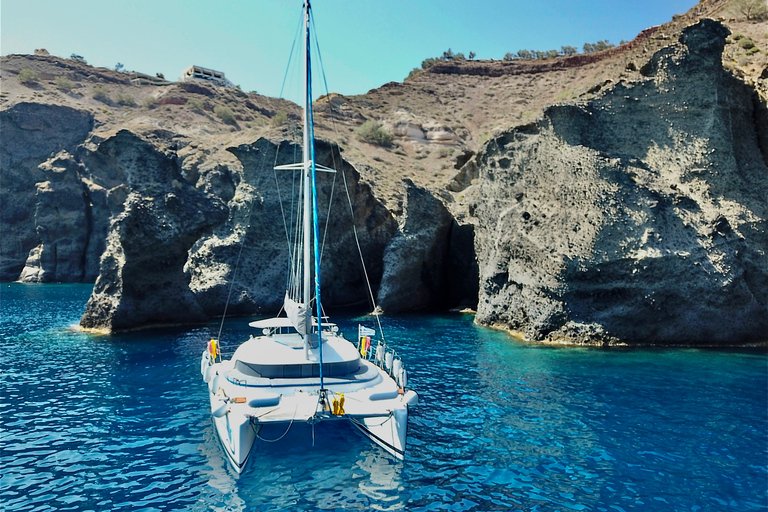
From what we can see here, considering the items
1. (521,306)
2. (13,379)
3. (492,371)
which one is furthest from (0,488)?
(521,306)

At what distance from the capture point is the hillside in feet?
94.9

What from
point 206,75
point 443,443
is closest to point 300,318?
point 443,443

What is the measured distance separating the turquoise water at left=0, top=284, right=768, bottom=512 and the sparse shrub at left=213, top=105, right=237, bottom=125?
76572 mm

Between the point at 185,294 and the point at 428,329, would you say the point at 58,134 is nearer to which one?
the point at 185,294

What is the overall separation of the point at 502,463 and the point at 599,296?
61.0 feet

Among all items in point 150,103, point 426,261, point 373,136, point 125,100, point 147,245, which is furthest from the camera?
point 125,100

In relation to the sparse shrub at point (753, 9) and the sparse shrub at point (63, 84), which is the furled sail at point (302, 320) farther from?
the sparse shrub at point (63, 84)

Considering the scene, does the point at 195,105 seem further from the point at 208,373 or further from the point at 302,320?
the point at 302,320

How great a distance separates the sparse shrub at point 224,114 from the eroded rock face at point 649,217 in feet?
241

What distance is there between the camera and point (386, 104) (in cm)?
10244

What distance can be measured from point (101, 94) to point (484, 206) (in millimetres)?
89896

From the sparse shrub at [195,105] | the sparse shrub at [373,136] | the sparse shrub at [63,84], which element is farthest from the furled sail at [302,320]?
the sparse shrub at [63,84]

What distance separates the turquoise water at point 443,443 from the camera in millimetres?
11555

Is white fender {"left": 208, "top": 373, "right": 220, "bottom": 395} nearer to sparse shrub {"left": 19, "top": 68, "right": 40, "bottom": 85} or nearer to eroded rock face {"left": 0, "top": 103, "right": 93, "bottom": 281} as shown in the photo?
eroded rock face {"left": 0, "top": 103, "right": 93, "bottom": 281}
